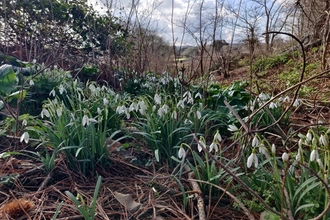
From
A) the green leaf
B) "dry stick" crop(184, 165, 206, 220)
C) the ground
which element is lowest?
the ground

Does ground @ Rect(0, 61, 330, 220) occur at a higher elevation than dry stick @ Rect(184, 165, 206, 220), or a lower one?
lower

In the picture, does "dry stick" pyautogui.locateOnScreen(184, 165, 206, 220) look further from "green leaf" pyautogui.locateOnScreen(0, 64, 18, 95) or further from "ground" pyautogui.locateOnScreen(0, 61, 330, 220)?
"green leaf" pyautogui.locateOnScreen(0, 64, 18, 95)

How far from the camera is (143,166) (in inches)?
90.0

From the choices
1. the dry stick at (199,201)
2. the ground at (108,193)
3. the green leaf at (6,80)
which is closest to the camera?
the dry stick at (199,201)

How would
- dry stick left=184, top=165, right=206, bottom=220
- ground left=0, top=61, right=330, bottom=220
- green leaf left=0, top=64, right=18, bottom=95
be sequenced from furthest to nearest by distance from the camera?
green leaf left=0, top=64, right=18, bottom=95 < ground left=0, top=61, right=330, bottom=220 < dry stick left=184, top=165, right=206, bottom=220

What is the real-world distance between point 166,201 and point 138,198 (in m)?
0.17

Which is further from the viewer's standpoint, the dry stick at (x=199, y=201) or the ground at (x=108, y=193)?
the ground at (x=108, y=193)

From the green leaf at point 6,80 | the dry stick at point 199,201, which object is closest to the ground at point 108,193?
the dry stick at point 199,201

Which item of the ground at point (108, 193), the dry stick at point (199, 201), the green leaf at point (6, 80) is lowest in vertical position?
the ground at point (108, 193)

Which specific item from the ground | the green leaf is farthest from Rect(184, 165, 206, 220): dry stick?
the green leaf

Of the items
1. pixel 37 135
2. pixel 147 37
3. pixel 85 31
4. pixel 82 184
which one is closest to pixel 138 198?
pixel 82 184

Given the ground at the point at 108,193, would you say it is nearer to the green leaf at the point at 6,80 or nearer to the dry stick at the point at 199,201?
the dry stick at the point at 199,201

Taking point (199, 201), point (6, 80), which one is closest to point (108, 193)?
point (199, 201)

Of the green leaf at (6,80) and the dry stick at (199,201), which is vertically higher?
the green leaf at (6,80)
